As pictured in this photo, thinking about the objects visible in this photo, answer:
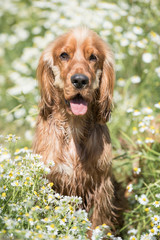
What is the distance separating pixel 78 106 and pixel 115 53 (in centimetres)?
224

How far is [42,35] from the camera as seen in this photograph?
600 cm

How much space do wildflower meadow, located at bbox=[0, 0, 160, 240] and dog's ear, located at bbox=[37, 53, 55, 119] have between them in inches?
12.9

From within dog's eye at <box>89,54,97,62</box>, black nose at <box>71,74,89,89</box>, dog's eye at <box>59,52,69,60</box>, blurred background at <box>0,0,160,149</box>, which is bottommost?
black nose at <box>71,74,89,89</box>

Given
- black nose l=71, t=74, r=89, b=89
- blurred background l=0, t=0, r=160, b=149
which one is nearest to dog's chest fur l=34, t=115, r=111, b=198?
black nose l=71, t=74, r=89, b=89

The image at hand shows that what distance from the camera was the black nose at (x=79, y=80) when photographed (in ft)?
8.72

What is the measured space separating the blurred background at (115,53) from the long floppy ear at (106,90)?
0.69 m

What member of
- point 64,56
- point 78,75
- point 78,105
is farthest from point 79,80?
point 64,56

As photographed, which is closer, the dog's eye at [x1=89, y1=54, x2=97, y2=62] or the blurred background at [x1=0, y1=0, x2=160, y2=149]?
the dog's eye at [x1=89, y1=54, x2=97, y2=62]

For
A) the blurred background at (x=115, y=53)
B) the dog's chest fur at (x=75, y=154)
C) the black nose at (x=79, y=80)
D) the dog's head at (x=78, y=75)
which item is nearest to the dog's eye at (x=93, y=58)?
the dog's head at (x=78, y=75)

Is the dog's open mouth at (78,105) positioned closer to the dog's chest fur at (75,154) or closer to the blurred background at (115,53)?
the dog's chest fur at (75,154)

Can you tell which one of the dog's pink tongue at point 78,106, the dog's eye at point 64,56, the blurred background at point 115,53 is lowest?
the dog's pink tongue at point 78,106

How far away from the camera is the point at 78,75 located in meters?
2.66

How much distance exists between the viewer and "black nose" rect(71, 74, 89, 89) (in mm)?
2658

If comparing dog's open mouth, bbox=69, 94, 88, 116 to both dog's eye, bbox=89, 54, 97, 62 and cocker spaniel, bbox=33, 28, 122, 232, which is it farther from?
Answer: dog's eye, bbox=89, 54, 97, 62
